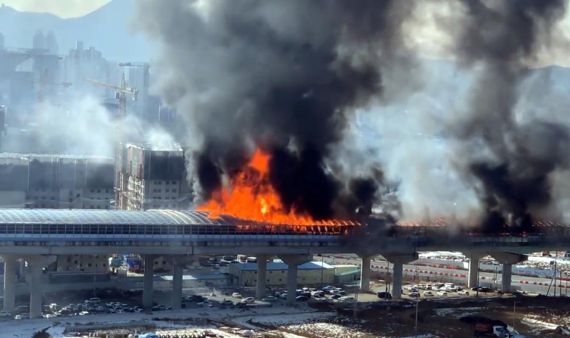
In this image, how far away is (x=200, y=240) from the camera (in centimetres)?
6831

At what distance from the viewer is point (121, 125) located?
15100 cm

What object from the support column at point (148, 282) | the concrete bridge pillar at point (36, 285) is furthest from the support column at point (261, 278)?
the concrete bridge pillar at point (36, 285)

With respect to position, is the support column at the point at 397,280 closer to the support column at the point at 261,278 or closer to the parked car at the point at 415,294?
the parked car at the point at 415,294

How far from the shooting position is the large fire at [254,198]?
75.8m

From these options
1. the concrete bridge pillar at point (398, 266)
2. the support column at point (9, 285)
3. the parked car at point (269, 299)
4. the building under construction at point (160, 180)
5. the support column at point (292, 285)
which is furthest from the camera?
the building under construction at point (160, 180)

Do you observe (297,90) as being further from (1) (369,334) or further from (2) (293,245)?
(1) (369,334)

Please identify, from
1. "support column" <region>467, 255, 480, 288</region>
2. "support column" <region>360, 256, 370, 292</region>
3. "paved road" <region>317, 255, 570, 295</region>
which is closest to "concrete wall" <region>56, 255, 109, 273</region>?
"support column" <region>360, 256, 370, 292</region>

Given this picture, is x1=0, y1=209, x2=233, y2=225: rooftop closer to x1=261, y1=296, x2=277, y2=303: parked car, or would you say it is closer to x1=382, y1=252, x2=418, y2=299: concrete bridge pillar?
x1=261, y1=296, x2=277, y2=303: parked car

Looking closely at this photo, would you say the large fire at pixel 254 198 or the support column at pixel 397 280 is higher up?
the large fire at pixel 254 198

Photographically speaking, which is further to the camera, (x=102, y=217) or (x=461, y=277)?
(x=461, y=277)

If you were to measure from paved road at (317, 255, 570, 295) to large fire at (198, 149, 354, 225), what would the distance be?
614 inches

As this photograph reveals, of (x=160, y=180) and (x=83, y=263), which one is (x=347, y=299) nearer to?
(x=83, y=263)

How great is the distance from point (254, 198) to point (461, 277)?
21.0 m

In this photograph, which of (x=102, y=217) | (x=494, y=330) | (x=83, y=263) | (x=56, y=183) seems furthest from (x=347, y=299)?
(x=56, y=183)
